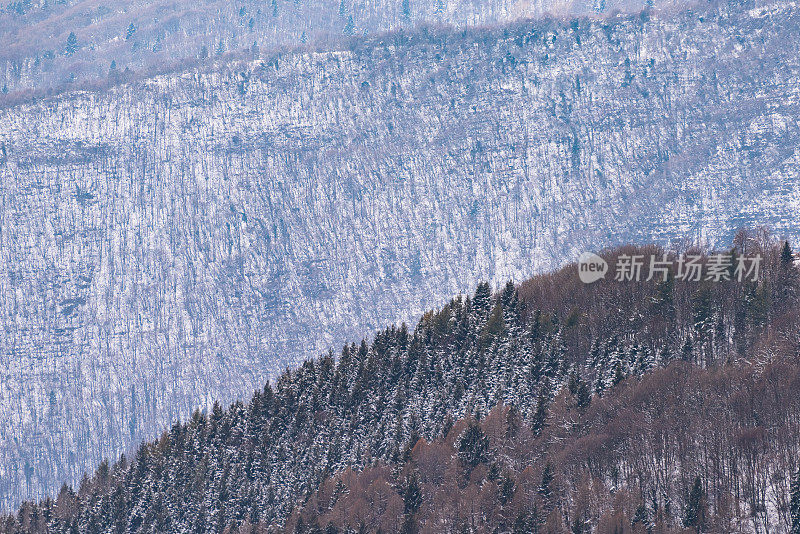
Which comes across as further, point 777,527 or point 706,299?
point 706,299

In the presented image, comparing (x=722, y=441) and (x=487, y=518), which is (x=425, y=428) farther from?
(x=722, y=441)

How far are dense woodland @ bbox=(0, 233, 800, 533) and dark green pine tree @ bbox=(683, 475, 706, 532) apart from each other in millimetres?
169

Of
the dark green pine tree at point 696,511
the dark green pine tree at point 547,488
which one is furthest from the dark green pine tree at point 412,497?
the dark green pine tree at point 696,511

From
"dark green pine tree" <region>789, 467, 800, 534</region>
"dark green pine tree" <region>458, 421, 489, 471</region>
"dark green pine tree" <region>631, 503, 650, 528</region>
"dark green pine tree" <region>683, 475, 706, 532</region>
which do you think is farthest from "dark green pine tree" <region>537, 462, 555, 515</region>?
"dark green pine tree" <region>789, 467, 800, 534</region>

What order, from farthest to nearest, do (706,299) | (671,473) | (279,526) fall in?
(706,299) < (279,526) < (671,473)

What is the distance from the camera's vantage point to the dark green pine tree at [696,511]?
15850cm

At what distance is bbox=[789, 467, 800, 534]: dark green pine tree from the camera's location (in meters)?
155

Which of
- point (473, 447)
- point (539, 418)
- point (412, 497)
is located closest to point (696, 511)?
point (539, 418)

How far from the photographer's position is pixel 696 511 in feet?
522

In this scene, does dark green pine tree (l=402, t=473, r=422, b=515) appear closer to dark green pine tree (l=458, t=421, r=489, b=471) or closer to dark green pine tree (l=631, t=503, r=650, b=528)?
dark green pine tree (l=458, t=421, r=489, b=471)

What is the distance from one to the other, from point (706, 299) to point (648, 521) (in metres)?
41.1

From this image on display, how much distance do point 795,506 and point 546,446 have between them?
29.8m

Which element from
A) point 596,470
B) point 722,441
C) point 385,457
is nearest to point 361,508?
point 385,457

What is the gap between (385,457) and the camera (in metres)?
185
